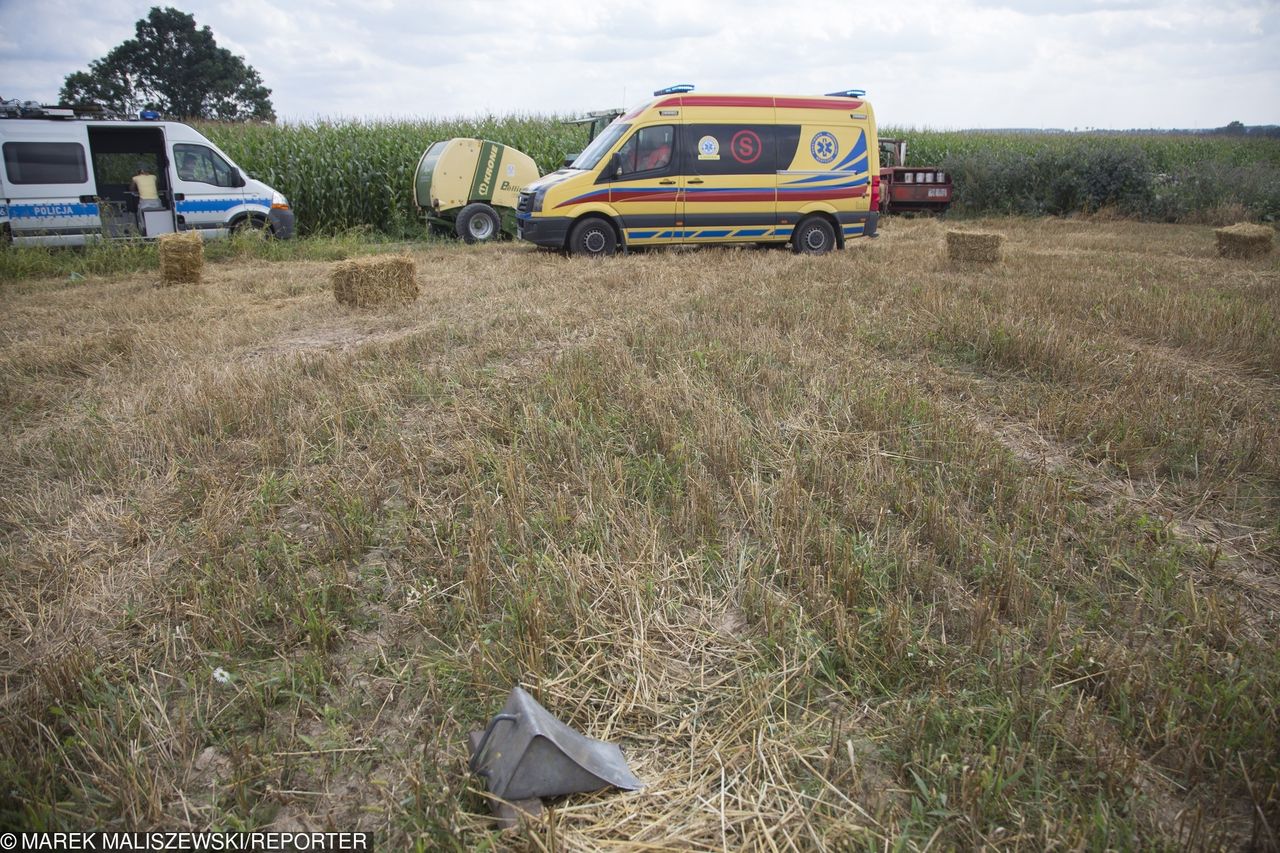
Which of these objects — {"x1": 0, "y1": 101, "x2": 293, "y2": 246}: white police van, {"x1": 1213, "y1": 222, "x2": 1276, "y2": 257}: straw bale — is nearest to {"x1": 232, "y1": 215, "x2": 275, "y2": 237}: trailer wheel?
{"x1": 0, "y1": 101, "x2": 293, "y2": 246}: white police van

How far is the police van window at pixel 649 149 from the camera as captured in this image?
11695 mm

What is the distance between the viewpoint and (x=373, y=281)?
27.8 ft

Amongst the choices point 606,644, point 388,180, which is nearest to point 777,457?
point 606,644

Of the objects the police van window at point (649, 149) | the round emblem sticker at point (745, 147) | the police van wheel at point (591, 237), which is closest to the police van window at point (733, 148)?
the round emblem sticker at point (745, 147)

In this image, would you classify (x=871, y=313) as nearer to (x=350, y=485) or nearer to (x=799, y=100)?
(x=350, y=485)

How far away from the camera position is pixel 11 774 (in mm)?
2059

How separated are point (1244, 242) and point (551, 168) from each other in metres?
15.8

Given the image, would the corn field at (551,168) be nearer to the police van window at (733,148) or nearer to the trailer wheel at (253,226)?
the trailer wheel at (253,226)

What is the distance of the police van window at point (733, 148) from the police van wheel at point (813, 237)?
1.13 m

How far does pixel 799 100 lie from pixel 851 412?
9347mm

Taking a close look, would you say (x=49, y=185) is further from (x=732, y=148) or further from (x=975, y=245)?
(x=975, y=245)

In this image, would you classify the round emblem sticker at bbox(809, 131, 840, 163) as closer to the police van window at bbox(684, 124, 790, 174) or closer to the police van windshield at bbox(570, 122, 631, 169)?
the police van window at bbox(684, 124, 790, 174)

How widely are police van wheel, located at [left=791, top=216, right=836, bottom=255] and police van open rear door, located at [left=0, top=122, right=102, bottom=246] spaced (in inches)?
478

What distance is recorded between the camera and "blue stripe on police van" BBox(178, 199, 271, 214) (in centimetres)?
1382
